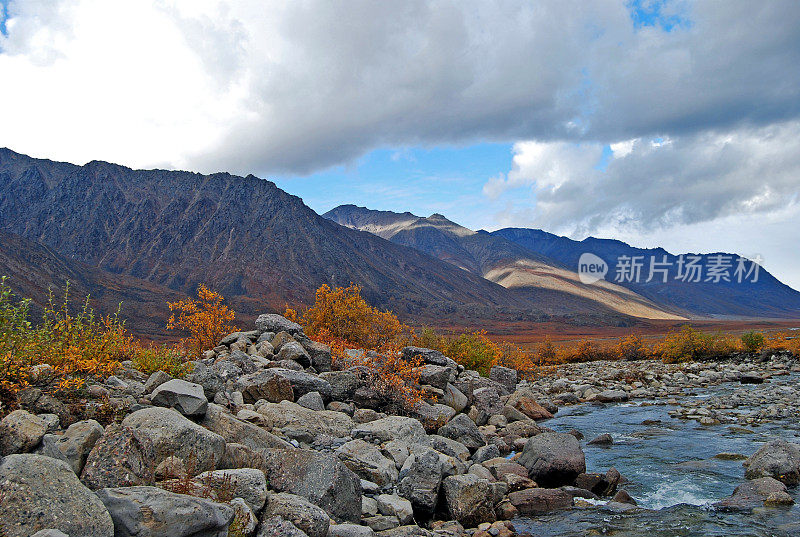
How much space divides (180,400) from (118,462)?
3279 millimetres

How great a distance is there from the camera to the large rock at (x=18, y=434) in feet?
26.9

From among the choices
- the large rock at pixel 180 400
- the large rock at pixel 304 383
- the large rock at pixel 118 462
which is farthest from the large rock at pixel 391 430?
the large rock at pixel 118 462

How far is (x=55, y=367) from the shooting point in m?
11.1

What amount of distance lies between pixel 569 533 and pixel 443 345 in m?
21.8

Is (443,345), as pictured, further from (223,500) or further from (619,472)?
(223,500)

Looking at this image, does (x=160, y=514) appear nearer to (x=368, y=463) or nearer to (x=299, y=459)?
(x=299, y=459)

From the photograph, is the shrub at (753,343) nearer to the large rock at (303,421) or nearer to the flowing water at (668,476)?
the flowing water at (668,476)

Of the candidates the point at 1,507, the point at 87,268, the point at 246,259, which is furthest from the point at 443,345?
the point at 246,259

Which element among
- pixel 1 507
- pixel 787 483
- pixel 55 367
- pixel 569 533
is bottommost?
pixel 569 533

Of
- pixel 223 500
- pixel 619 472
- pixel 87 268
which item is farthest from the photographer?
pixel 87 268

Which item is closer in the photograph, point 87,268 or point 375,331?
point 375,331

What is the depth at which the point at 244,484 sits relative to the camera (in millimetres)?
8766

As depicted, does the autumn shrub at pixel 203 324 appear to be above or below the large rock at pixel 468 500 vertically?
above

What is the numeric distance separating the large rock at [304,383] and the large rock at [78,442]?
7726mm
